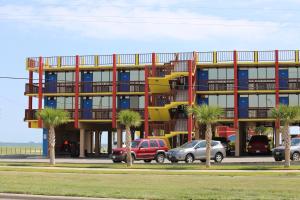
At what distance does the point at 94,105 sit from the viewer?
63844mm

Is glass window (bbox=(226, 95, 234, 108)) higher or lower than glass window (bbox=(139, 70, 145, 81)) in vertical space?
lower

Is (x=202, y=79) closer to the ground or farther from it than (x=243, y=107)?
farther from it

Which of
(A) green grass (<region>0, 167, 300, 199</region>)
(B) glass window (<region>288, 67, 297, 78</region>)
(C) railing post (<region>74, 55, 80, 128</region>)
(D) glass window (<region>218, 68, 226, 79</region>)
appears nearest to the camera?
(A) green grass (<region>0, 167, 300, 199</region>)

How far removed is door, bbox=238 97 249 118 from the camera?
6125 centimetres

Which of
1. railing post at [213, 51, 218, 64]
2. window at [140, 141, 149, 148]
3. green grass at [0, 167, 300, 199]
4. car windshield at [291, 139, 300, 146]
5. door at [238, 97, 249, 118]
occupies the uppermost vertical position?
railing post at [213, 51, 218, 64]

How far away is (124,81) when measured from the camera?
62.7 metres

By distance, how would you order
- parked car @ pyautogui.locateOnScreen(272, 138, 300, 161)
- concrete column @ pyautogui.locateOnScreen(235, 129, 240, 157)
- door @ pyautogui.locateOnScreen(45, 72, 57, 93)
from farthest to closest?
1. door @ pyautogui.locateOnScreen(45, 72, 57, 93)
2. concrete column @ pyautogui.locateOnScreen(235, 129, 240, 157)
3. parked car @ pyautogui.locateOnScreen(272, 138, 300, 161)

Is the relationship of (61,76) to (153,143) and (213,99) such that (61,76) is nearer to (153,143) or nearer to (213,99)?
(213,99)

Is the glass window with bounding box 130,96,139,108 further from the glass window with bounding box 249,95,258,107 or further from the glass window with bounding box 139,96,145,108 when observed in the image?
the glass window with bounding box 249,95,258,107

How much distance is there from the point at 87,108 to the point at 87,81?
296 cm

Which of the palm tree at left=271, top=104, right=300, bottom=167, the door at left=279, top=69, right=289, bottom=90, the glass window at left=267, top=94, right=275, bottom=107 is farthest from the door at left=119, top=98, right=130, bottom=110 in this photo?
the palm tree at left=271, top=104, right=300, bottom=167

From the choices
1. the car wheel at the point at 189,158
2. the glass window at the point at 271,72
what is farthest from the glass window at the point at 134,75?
the car wheel at the point at 189,158

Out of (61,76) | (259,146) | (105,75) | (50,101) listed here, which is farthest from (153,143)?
(50,101)

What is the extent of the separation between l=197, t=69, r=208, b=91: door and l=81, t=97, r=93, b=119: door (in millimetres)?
12130
